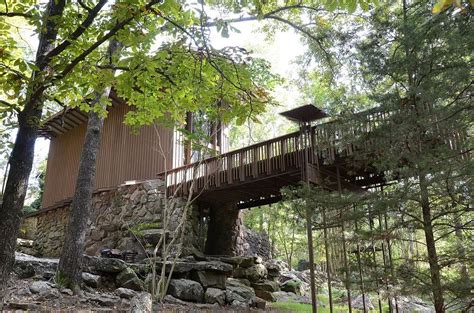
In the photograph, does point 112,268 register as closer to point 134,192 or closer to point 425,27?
point 134,192

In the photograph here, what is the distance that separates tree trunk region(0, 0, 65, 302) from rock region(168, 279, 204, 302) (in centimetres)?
517

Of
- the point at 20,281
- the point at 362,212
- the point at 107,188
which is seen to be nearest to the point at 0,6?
the point at 20,281

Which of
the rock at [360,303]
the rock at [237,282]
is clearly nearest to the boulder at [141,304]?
A: the rock at [237,282]

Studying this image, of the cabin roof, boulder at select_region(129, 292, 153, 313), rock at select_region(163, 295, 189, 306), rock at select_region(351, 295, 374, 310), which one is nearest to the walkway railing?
rock at select_region(163, 295, 189, 306)

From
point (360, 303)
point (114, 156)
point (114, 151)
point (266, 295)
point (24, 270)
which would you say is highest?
point (114, 151)

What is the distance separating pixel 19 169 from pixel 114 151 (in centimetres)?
1233

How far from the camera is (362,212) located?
5668 mm

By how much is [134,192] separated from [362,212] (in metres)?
9.23

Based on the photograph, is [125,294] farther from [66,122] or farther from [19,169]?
[66,122]

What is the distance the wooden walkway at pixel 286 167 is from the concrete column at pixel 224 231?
1.88 ft

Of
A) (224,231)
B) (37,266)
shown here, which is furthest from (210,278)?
(224,231)

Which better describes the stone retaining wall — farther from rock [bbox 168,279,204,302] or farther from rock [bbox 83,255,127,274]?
rock [bbox 83,255,127,274]

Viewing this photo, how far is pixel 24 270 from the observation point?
6.84m

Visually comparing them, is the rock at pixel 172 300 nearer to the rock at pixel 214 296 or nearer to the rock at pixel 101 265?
the rock at pixel 214 296
